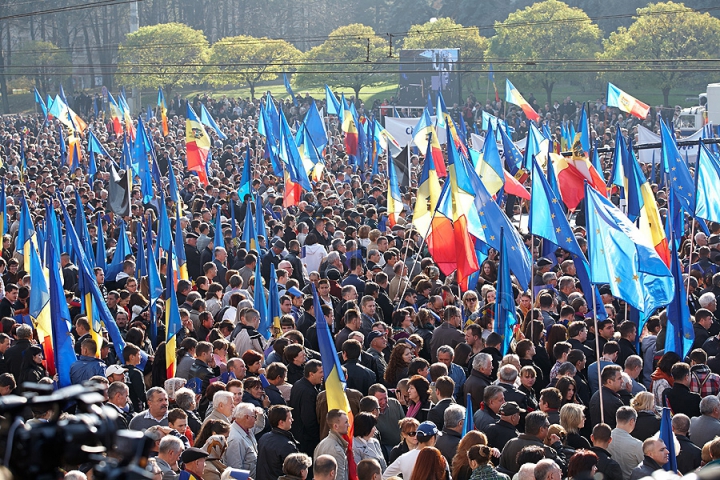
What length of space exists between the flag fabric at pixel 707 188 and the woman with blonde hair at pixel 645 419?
6224 mm

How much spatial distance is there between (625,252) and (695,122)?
97.6 ft

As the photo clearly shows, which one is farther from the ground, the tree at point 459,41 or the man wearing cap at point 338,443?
the tree at point 459,41

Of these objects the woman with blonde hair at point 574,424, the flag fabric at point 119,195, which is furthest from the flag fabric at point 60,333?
the flag fabric at point 119,195

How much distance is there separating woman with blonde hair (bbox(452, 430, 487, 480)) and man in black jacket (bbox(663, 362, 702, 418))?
2.41 m

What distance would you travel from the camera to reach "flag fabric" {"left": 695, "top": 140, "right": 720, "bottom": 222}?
13.9 m

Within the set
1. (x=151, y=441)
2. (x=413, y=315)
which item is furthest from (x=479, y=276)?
(x=151, y=441)

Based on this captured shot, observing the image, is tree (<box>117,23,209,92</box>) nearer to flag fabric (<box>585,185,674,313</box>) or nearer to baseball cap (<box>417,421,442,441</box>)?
flag fabric (<box>585,185,674,313</box>)

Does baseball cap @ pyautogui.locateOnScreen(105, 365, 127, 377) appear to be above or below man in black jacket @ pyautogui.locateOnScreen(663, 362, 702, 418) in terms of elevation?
above

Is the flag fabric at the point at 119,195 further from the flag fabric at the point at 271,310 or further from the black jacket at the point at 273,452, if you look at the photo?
the black jacket at the point at 273,452

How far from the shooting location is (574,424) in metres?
7.54

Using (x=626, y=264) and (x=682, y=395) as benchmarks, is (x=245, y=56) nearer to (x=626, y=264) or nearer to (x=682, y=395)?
(x=626, y=264)

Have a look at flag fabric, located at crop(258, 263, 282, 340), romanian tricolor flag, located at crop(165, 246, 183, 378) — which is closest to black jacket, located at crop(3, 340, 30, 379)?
romanian tricolor flag, located at crop(165, 246, 183, 378)

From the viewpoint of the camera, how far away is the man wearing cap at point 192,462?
21.9ft

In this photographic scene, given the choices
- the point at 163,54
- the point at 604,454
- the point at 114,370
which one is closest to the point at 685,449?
the point at 604,454
